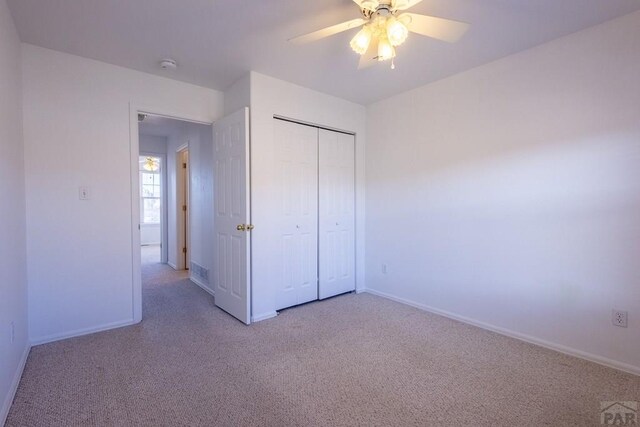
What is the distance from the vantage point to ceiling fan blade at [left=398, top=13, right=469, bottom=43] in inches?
64.7

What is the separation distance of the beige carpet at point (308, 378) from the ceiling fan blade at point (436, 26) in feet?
6.85

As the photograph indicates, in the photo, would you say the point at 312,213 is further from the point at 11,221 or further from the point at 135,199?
the point at 11,221

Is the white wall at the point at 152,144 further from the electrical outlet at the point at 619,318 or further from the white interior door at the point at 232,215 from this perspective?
the electrical outlet at the point at 619,318

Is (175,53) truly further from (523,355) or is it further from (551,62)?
(523,355)

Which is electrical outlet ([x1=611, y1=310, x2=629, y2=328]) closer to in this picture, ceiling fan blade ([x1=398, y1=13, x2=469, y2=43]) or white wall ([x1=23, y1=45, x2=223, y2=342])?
ceiling fan blade ([x1=398, y1=13, x2=469, y2=43])

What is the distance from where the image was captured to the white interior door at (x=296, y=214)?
3246 millimetres

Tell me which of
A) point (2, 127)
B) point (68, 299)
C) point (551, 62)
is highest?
point (551, 62)

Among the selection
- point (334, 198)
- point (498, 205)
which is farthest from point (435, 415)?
point (334, 198)

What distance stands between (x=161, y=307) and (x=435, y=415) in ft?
→ 9.51

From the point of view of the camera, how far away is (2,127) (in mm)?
1777

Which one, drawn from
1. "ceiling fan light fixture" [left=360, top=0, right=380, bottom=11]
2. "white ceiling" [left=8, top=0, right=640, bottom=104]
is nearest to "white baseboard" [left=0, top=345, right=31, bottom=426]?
"white ceiling" [left=8, top=0, right=640, bottom=104]

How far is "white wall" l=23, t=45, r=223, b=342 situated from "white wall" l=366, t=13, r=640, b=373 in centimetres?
279

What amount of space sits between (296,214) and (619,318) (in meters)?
2.73

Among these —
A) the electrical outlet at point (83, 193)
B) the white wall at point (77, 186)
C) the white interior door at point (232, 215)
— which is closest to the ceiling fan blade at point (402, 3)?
the white interior door at point (232, 215)
